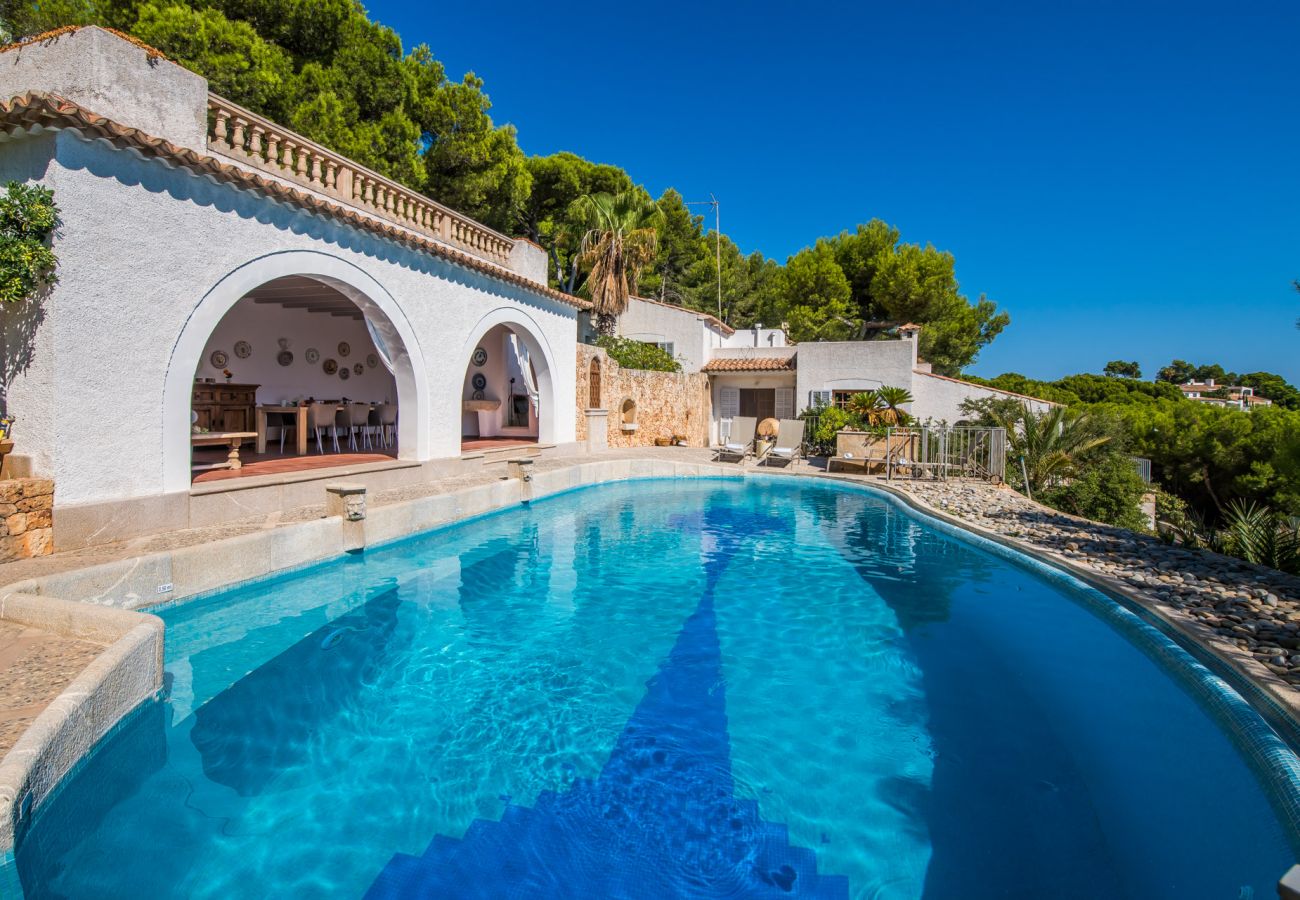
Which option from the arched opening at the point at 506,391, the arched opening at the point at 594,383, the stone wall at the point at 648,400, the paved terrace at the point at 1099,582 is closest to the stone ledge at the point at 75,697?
the paved terrace at the point at 1099,582

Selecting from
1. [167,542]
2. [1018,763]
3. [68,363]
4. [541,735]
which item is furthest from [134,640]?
[1018,763]

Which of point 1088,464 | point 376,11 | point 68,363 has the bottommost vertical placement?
point 1088,464

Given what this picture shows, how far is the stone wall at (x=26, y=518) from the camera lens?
600 cm

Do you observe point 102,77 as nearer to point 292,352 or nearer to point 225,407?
point 225,407

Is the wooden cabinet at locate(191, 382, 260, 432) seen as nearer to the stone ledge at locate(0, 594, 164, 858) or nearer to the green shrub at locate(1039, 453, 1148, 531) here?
the stone ledge at locate(0, 594, 164, 858)

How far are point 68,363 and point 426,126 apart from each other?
16.6m

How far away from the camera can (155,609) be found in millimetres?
6051

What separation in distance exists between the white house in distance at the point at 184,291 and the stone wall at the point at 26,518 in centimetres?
18

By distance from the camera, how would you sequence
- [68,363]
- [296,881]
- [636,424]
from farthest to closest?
1. [636,424]
2. [68,363]
3. [296,881]

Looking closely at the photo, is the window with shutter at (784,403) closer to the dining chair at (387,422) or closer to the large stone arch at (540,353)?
the large stone arch at (540,353)

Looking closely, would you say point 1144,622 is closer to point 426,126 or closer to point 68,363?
point 68,363

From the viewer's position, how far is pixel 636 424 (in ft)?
72.4

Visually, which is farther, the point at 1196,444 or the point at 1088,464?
the point at 1196,444

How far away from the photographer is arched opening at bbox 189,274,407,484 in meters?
11.2
